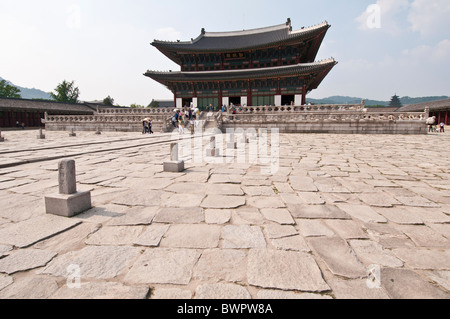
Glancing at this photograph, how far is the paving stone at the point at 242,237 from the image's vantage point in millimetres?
2042

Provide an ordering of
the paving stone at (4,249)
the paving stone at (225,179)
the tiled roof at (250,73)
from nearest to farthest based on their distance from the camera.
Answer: the paving stone at (4,249) → the paving stone at (225,179) → the tiled roof at (250,73)

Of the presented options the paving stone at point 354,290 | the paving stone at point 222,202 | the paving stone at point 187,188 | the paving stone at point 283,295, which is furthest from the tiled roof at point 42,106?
the paving stone at point 354,290

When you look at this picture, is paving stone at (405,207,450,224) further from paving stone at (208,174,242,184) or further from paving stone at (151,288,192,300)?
paving stone at (151,288,192,300)

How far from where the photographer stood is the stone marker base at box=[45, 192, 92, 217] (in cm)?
256

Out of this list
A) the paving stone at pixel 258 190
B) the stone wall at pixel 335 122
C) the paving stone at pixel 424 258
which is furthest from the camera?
the stone wall at pixel 335 122

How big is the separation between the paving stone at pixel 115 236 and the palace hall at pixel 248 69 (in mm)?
22567

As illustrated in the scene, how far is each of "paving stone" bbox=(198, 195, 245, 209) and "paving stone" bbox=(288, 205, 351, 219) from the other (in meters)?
0.69

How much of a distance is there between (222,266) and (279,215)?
117cm

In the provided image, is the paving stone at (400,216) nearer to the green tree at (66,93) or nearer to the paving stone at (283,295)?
the paving stone at (283,295)

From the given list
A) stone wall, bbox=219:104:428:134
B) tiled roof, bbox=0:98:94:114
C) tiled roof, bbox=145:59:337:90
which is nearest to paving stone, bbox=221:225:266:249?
stone wall, bbox=219:104:428:134

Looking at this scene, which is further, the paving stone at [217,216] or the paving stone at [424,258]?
the paving stone at [217,216]

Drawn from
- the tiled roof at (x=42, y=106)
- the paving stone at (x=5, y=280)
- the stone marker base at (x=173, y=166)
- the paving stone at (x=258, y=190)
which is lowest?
the paving stone at (x=5, y=280)
